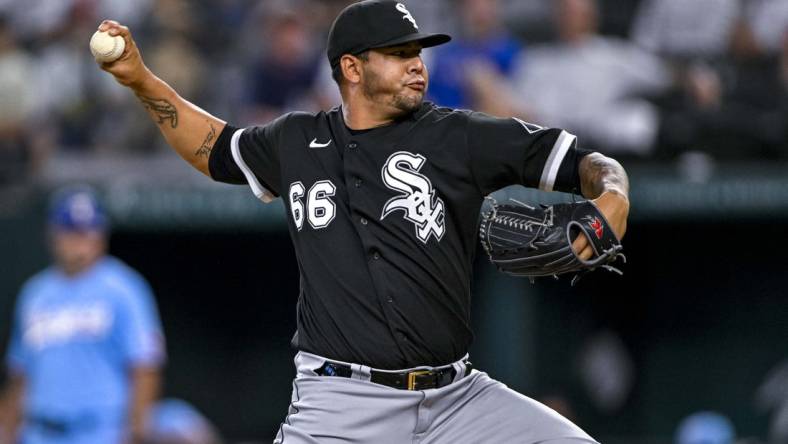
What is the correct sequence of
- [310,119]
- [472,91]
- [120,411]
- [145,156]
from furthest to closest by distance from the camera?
[145,156]
[472,91]
[120,411]
[310,119]

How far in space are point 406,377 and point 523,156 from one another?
0.72m

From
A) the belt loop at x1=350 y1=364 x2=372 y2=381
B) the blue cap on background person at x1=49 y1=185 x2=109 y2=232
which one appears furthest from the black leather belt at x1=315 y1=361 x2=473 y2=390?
the blue cap on background person at x1=49 y1=185 x2=109 y2=232

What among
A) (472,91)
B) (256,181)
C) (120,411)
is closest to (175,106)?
(256,181)

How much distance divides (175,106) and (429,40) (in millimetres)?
982

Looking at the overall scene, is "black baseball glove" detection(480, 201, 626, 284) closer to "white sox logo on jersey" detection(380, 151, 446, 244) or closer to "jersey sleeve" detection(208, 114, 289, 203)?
"white sox logo on jersey" detection(380, 151, 446, 244)

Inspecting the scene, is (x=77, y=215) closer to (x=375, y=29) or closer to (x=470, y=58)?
(x=470, y=58)

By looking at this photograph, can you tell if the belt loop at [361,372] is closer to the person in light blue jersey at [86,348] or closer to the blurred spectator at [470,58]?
the person in light blue jersey at [86,348]

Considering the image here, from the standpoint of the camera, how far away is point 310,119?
14.6ft

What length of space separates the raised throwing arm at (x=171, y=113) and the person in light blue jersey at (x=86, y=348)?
2445 mm

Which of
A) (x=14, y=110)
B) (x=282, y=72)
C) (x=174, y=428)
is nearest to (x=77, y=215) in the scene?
(x=174, y=428)

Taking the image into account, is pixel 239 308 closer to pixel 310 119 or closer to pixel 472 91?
pixel 472 91

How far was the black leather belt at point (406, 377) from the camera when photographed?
13.4 feet

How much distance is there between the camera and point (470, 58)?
8.59m

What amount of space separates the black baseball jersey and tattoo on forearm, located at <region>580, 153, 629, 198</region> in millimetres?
41
